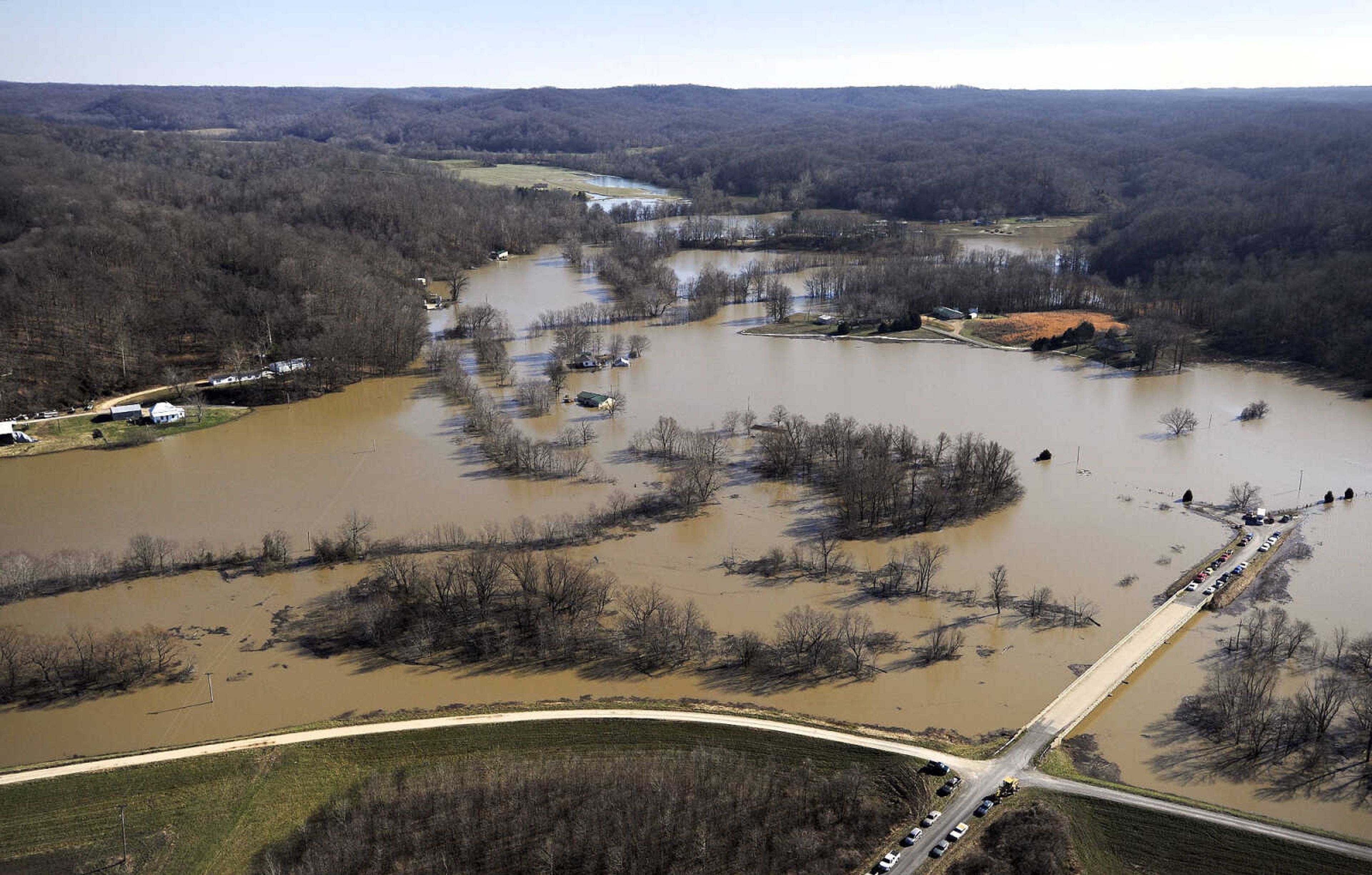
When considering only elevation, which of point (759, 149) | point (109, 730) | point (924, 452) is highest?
point (759, 149)

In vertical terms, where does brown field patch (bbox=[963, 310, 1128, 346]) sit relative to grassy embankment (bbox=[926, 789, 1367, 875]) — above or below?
above

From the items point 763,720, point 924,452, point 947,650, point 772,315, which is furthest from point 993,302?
point 763,720

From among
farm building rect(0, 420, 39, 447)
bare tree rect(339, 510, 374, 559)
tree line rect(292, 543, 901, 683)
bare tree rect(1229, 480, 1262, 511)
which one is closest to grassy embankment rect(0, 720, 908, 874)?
tree line rect(292, 543, 901, 683)

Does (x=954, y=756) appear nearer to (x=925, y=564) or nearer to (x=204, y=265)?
(x=925, y=564)

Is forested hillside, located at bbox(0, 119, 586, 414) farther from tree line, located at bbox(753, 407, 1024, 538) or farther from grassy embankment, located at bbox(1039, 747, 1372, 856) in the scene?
grassy embankment, located at bbox(1039, 747, 1372, 856)

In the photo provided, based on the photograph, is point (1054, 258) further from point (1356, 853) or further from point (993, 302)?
point (1356, 853)

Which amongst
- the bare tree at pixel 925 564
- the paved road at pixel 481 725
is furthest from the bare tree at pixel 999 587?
the paved road at pixel 481 725
